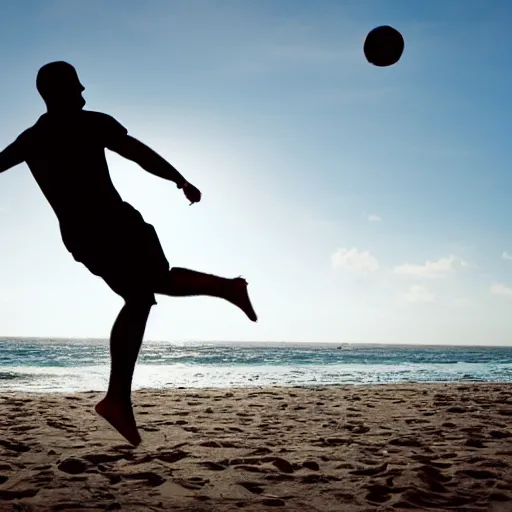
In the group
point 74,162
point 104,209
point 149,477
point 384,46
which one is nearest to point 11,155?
point 74,162

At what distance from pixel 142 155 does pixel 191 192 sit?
0.35 meters

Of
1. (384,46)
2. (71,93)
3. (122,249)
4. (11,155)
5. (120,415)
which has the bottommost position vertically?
(120,415)

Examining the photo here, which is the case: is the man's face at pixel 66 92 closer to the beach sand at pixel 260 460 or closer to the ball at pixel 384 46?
the beach sand at pixel 260 460

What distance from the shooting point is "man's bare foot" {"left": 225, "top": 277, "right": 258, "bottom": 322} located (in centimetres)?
296

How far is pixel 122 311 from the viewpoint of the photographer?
2.85 metres

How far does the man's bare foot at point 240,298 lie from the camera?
116 inches

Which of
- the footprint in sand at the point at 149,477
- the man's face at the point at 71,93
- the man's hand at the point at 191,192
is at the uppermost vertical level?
the man's face at the point at 71,93

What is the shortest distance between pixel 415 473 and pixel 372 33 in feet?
12.3

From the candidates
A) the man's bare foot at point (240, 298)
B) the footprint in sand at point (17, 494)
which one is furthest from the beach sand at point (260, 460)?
the man's bare foot at point (240, 298)

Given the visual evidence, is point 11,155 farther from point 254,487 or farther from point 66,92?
point 254,487

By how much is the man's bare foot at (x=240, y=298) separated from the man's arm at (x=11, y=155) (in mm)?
1413

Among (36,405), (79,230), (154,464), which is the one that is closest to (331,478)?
(154,464)

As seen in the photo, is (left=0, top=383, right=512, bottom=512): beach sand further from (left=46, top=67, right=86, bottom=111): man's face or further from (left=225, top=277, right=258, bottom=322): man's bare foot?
(left=46, top=67, right=86, bottom=111): man's face

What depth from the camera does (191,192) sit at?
9.50ft
